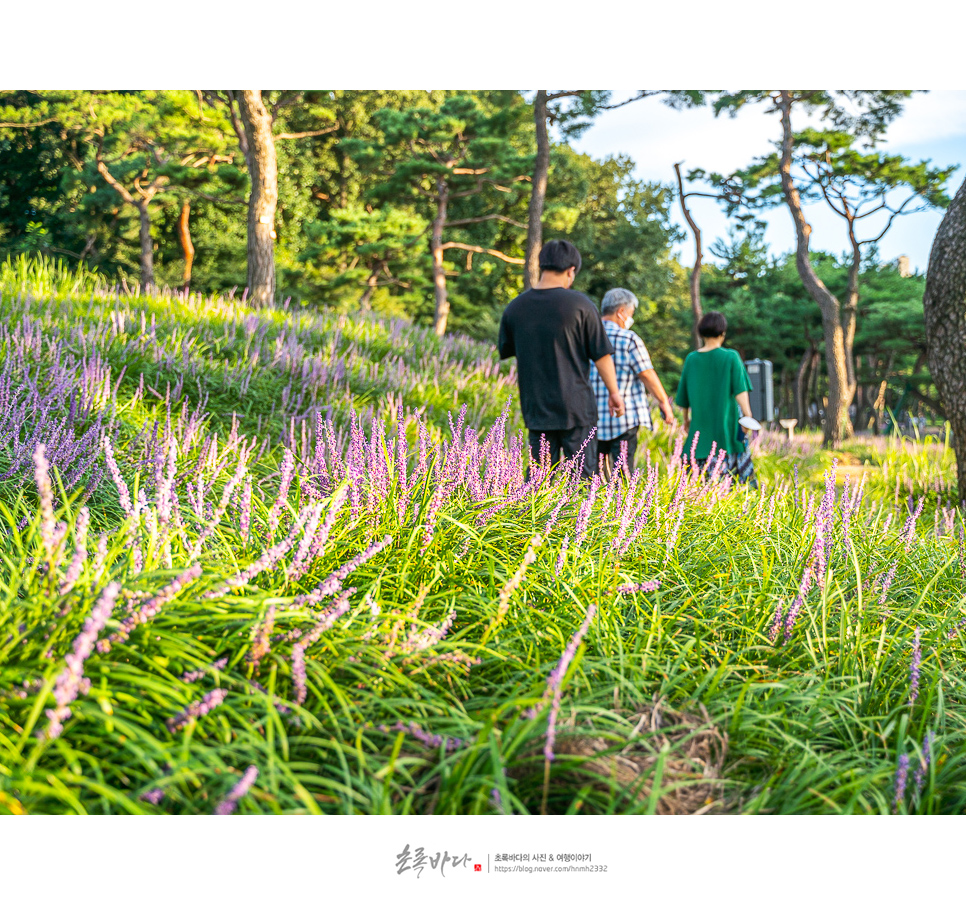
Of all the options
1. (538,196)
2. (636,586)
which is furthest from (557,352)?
(538,196)

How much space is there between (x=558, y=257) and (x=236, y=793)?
3.66 m

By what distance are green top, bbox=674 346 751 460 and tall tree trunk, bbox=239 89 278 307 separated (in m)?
7.19

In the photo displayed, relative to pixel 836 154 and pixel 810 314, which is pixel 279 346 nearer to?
pixel 836 154

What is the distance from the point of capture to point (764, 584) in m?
2.50

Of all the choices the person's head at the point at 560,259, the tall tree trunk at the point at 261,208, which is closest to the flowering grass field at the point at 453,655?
the person's head at the point at 560,259

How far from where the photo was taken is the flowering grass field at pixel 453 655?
4.79ft

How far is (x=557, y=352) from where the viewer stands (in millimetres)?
4188

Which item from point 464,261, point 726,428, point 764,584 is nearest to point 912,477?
point 726,428

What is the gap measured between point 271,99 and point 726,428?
24.0 meters

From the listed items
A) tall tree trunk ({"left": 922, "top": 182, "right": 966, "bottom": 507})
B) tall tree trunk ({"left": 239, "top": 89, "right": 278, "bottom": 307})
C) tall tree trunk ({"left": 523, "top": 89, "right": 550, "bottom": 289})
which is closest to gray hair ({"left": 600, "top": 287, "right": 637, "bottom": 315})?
tall tree trunk ({"left": 922, "top": 182, "right": 966, "bottom": 507})

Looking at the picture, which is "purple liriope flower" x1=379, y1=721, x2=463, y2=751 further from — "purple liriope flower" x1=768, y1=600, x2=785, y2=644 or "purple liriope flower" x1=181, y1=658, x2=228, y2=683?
"purple liriope flower" x1=768, y1=600, x2=785, y2=644

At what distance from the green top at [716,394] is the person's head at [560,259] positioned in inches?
65.1

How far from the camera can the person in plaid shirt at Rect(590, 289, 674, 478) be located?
4977mm

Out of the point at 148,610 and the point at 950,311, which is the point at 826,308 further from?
the point at 148,610
